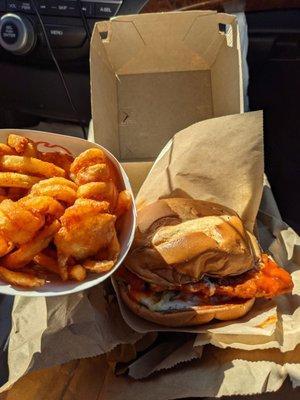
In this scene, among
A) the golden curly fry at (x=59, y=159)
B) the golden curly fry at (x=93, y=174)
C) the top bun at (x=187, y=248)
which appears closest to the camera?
the golden curly fry at (x=93, y=174)

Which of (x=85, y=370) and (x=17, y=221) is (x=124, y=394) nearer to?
(x=85, y=370)

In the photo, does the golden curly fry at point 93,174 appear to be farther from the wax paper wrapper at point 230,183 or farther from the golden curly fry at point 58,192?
the wax paper wrapper at point 230,183

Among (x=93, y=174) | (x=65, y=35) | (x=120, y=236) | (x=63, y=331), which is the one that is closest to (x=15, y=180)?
(x=93, y=174)

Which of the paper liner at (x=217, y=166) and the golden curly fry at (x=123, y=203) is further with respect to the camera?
the paper liner at (x=217, y=166)

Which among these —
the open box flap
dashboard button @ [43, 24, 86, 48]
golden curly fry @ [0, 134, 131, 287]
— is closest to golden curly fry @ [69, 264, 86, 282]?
golden curly fry @ [0, 134, 131, 287]

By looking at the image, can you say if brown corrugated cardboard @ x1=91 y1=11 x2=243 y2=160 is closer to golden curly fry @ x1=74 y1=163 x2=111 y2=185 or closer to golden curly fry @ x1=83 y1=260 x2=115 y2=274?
golden curly fry @ x1=74 y1=163 x2=111 y2=185

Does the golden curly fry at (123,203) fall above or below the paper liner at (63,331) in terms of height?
above

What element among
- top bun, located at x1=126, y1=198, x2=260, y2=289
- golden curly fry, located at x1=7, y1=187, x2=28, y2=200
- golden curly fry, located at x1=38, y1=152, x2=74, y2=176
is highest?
golden curly fry, located at x1=38, y1=152, x2=74, y2=176

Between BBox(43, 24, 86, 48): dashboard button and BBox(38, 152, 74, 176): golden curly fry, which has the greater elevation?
BBox(43, 24, 86, 48): dashboard button

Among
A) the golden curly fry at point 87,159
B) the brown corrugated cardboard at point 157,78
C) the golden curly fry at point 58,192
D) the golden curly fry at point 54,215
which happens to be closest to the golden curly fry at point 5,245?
the golden curly fry at point 54,215
